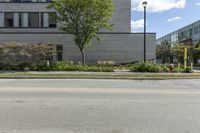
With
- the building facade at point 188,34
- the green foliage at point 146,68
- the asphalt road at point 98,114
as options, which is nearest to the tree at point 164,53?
the building facade at point 188,34

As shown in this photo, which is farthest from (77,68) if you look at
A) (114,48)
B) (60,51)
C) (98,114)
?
(98,114)

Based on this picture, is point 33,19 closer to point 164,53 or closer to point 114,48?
point 114,48

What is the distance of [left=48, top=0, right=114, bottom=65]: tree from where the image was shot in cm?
3334

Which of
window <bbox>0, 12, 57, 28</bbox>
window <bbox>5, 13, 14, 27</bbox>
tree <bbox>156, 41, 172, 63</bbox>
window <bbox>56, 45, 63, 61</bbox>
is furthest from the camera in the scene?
tree <bbox>156, 41, 172, 63</bbox>

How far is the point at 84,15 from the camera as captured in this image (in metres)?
34.0

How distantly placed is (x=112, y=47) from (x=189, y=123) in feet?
115

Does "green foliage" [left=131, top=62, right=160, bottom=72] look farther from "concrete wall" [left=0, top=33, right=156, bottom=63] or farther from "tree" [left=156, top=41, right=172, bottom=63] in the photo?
"tree" [left=156, top=41, right=172, bottom=63]

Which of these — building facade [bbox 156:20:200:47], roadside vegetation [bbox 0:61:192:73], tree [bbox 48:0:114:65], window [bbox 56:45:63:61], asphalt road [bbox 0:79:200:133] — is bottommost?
asphalt road [bbox 0:79:200:133]

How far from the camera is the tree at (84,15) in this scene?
33344 millimetres

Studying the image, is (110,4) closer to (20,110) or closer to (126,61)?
(126,61)

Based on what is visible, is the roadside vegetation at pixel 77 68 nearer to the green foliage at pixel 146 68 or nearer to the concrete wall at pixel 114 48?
the green foliage at pixel 146 68

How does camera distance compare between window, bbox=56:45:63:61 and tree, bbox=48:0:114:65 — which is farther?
window, bbox=56:45:63:61

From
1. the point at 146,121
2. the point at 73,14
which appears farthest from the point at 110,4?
the point at 146,121

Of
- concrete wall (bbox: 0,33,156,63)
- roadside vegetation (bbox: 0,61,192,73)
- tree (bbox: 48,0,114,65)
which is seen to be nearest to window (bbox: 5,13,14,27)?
concrete wall (bbox: 0,33,156,63)
